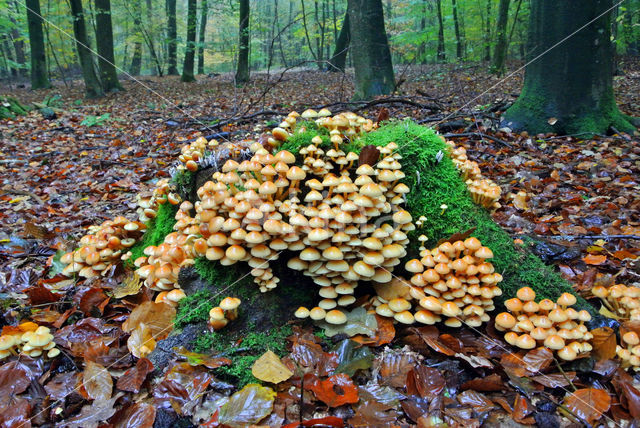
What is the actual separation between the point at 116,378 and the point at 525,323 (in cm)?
263

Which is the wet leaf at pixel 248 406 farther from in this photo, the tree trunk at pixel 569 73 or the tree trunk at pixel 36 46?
the tree trunk at pixel 36 46

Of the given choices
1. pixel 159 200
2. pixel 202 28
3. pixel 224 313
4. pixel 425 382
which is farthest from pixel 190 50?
pixel 425 382

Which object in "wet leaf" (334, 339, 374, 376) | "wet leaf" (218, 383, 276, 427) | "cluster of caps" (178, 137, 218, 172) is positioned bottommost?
"wet leaf" (218, 383, 276, 427)

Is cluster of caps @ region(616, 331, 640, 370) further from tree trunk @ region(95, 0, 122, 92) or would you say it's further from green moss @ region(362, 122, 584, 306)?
tree trunk @ region(95, 0, 122, 92)

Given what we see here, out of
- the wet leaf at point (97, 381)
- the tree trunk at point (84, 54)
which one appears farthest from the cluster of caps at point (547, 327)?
the tree trunk at point (84, 54)

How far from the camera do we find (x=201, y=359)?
2281 millimetres

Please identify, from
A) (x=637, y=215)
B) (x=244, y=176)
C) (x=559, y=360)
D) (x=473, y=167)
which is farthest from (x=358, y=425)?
(x=637, y=215)

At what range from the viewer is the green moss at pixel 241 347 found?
229 cm

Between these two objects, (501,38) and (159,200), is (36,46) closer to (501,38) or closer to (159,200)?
(159,200)

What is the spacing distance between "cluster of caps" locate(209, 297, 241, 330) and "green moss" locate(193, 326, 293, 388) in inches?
3.7

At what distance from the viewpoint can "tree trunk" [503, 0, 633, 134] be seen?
623 centimetres

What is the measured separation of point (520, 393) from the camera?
2.16 m

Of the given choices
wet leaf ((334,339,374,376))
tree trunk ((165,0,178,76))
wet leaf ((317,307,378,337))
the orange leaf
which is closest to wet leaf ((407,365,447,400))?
wet leaf ((334,339,374,376))

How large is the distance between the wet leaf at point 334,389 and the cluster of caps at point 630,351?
163 cm
